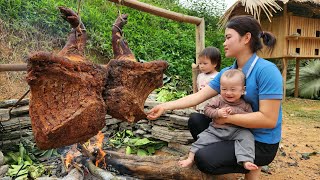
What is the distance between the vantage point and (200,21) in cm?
400

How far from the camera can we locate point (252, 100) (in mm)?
2781

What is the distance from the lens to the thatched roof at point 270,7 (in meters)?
8.13

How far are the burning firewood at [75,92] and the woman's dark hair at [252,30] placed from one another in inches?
36.0

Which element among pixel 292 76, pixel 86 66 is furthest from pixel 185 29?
pixel 86 66

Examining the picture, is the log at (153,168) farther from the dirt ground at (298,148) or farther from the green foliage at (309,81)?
the green foliage at (309,81)

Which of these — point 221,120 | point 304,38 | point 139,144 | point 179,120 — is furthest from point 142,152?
point 304,38

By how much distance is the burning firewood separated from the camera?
6.03ft

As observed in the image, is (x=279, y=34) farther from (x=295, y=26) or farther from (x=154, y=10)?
(x=154, y=10)

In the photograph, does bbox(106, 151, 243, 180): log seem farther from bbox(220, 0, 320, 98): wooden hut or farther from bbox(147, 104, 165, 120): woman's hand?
bbox(220, 0, 320, 98): wooden hut

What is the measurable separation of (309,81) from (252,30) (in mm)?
10858

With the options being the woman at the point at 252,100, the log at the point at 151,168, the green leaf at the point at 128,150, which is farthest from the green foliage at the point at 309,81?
the log at the point at 151,168

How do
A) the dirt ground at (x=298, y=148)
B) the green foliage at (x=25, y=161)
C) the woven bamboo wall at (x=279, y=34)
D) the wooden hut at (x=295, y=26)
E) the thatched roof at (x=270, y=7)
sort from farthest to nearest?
the woven bamboo wall at (x=279, y=34)
the wooden hut at (x=295, y=26)
the thatched roof at (x=270, y=7)
the dirt ground at (x=298, y=148)
the green foliage at (x=25, y=161)

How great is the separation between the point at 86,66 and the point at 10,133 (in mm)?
2394

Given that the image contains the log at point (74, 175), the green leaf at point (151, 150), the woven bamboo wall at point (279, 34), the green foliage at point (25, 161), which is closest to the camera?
the log at point (74, 175)
